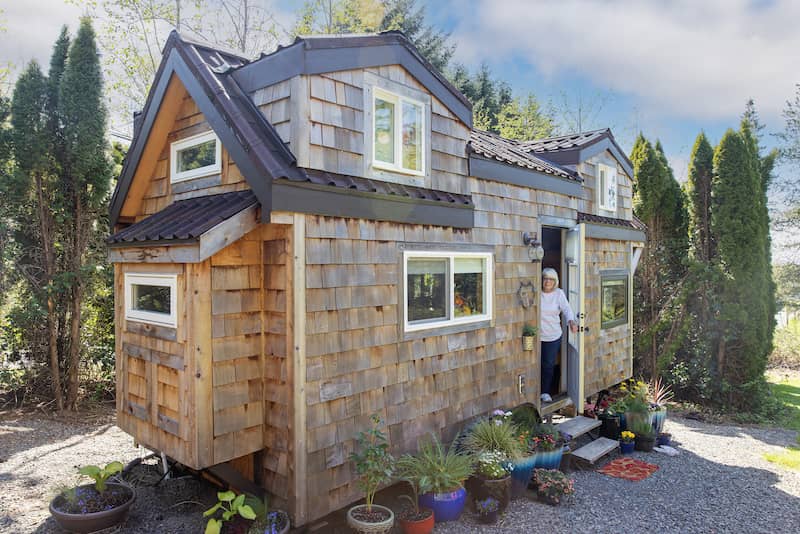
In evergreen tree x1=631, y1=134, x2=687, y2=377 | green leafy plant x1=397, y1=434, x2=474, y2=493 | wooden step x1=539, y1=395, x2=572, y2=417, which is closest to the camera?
green leafy plant x1=397, y1=434, x2=474, y2=493

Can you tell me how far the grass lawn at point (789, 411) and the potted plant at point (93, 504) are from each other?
8417 mm

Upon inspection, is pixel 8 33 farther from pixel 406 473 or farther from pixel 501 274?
pixel 406 473

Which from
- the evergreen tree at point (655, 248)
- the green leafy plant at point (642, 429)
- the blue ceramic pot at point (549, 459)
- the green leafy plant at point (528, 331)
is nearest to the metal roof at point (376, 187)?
the green leafy plant at point (528, 331)

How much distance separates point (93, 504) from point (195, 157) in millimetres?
3363

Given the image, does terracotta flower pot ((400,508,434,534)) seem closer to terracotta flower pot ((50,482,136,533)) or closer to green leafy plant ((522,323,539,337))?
terracotta flower pot ((50,482,136,533))

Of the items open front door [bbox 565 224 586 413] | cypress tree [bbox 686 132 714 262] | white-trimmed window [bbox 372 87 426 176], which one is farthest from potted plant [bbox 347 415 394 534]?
cypress tree [bbox 686 132 714 262]

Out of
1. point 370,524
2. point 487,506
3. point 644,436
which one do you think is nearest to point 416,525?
point 370,524

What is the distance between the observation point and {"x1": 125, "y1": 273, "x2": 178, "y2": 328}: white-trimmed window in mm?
4137

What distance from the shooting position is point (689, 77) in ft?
76.5

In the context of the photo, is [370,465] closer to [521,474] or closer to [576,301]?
[521,474]

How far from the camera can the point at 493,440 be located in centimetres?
530

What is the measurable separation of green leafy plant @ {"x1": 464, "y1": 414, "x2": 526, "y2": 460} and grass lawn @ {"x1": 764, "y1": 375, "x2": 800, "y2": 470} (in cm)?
465

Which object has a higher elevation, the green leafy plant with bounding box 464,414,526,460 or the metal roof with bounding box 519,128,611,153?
the metal roof with bounding box 519,128,611,153

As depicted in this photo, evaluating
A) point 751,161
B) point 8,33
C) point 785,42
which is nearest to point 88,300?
point 8,33
